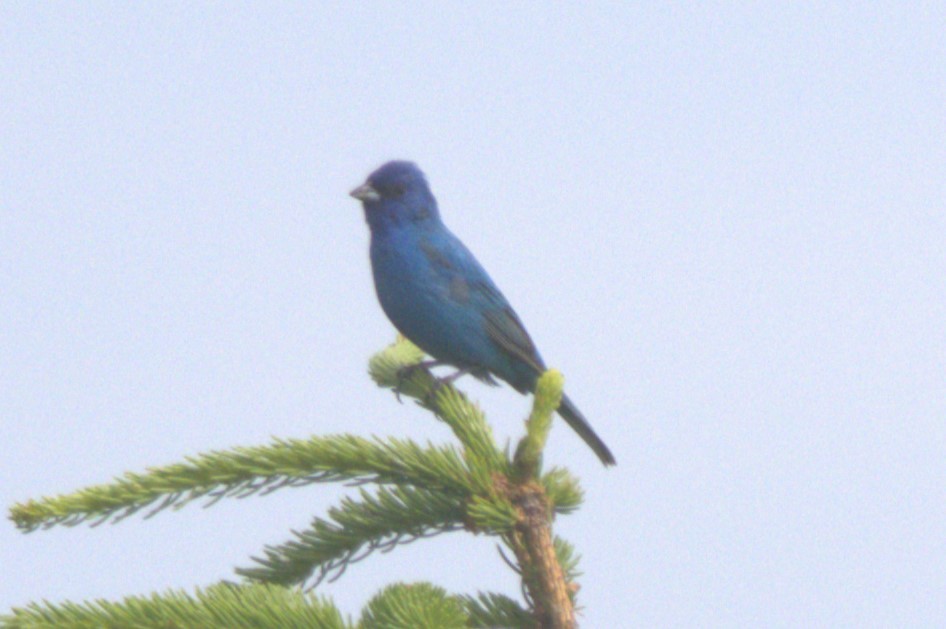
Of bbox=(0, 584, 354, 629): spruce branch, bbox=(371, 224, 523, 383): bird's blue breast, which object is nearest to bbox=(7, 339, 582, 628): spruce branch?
bbox=(0, 584, 354, 629): spruce branch

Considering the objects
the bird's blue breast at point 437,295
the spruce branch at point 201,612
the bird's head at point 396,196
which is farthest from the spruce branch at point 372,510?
the bird's head at point 396,196

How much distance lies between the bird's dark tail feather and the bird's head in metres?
1.52

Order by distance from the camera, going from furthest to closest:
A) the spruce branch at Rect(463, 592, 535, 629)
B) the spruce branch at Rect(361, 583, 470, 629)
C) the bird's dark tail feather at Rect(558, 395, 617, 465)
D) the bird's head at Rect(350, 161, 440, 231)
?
1. the bird's head at Rect(350, 161, 440, 231)
2. the bird's dark tail feather at Rect(558, 395, 617, 465)
3. the spruce branch at Rect(463, 592, 535, 629)
4. the spruce branch at Rect(361, 583, 470, 629)

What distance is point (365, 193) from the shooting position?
8.13m

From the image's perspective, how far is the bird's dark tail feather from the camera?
743 centimetres

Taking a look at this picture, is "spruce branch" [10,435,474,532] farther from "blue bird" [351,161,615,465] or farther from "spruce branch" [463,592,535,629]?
"blue bird" [351,161,615,465]

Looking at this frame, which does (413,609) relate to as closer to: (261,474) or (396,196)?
(261,474)

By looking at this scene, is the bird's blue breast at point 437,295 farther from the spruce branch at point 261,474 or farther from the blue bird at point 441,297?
the spruce branch at point 261,474

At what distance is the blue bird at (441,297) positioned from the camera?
7.47 meters

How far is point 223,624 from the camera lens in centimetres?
276

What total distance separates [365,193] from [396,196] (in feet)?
0.64

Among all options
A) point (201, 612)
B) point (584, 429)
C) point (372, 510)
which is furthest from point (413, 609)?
point (584, 429)

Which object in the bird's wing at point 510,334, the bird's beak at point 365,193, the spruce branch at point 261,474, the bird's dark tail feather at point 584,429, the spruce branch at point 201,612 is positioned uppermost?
the bird's beak at point 365,193

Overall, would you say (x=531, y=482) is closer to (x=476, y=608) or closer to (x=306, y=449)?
(x=476, y=608)
